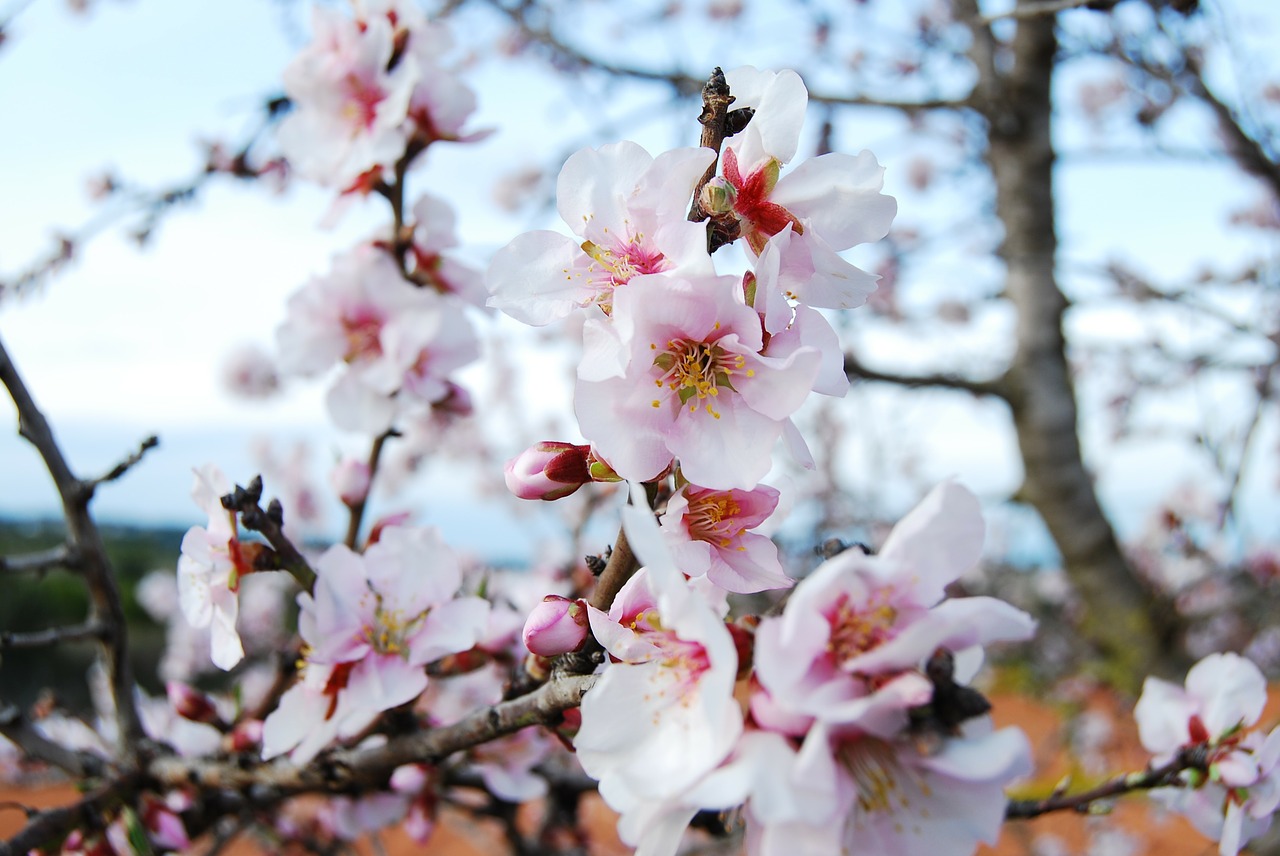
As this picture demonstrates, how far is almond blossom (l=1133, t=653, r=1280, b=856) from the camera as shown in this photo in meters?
0.88

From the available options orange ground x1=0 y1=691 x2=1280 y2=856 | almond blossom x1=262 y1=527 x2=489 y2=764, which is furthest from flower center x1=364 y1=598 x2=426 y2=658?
orange ground x1=0 y1=691 x2=1280 y2=856

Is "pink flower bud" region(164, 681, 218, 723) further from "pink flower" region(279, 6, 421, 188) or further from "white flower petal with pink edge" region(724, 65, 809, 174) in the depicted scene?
"white flower petal with pink edge" region(724, 65, 809, 174)

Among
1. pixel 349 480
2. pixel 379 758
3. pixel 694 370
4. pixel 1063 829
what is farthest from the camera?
pixel 1063 829

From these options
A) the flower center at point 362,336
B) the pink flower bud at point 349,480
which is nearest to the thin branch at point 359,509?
the pink flower bud at point 349,480

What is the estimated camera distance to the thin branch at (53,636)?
3.52 ft

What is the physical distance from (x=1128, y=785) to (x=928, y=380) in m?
1.88

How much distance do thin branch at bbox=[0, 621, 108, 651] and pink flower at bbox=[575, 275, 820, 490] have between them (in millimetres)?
999

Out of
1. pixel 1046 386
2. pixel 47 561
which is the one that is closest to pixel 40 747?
pixel 47 561

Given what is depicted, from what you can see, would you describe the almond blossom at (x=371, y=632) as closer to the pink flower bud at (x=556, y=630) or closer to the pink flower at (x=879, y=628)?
the pink flower bud at (x=556, y=630)

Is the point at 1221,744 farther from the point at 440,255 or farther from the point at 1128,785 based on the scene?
the point at 440,255

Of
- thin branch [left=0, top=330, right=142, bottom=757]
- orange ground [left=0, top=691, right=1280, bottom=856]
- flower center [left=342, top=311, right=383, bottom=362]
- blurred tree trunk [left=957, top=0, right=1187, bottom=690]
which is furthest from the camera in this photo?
orange ground [left=0, top=691, right=1280, bottom=856]

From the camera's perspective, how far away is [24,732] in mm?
1164

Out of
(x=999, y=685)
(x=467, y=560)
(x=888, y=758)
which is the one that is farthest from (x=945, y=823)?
(x=999, y=685)

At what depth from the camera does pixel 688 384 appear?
66cm
